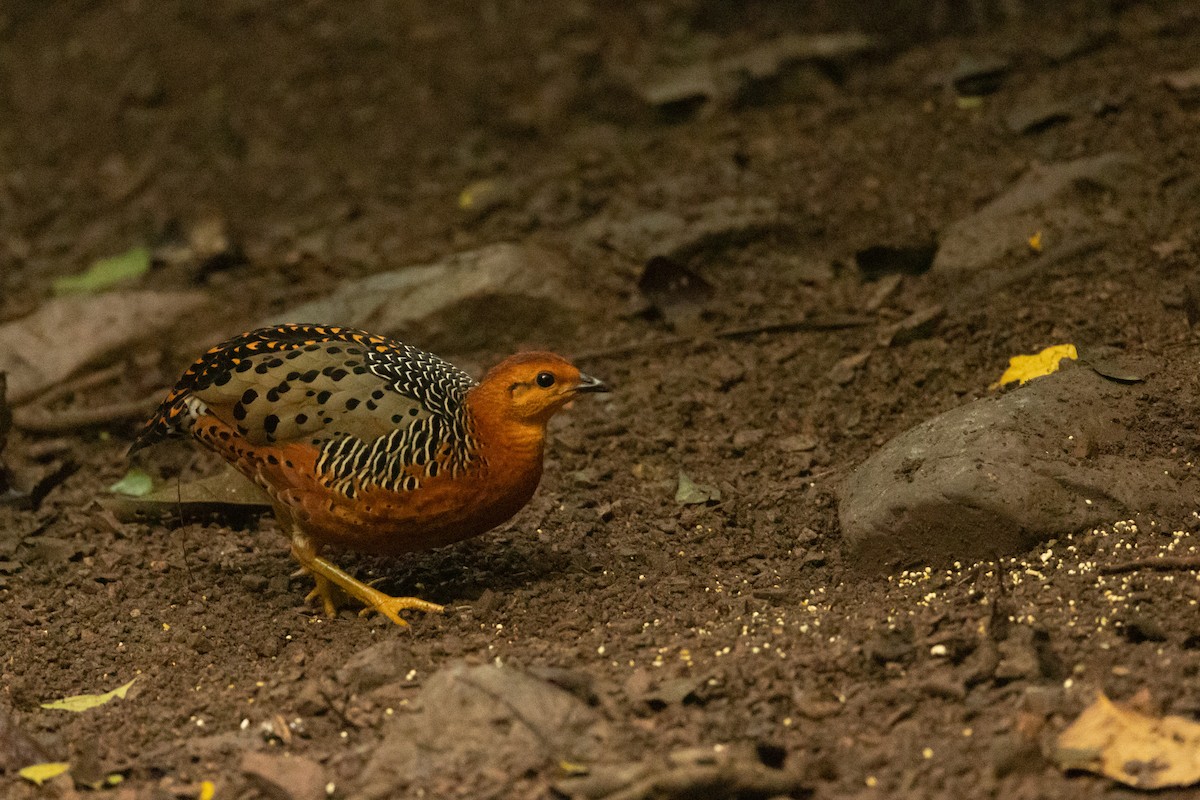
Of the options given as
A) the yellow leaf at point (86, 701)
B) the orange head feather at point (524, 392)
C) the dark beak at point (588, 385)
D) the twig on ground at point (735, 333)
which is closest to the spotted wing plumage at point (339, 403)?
the orange head feather at point (524, 392)

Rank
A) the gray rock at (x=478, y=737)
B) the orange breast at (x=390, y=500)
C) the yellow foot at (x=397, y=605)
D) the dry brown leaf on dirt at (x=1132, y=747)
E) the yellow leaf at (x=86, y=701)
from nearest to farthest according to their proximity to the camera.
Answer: the dry brown leaf on dirt at (x=1132, y=747) < the gray rock at (x=478, y=737) < the yellow leaf at (x=86, y=701) < the orange breast at (x=390, y=500) < the yellow foot at (x=397, y=605)

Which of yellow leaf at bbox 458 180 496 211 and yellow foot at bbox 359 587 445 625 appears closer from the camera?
yellow foot at bbox 359 587 445 625

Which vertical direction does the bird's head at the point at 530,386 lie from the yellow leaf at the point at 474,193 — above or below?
above

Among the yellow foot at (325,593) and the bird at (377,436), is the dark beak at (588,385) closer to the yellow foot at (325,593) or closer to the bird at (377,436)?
the bird at (377,436)

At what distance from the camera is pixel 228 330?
7.52 m

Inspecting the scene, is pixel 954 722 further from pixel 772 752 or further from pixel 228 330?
pixel 228 330

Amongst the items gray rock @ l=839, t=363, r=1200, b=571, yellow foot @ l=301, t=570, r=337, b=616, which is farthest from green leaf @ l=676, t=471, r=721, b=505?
yellow foot @ l=301, t=570, r=337, b=616

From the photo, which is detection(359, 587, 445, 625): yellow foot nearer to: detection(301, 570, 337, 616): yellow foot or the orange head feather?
detection(301, 570, 337, 616): yellow foot

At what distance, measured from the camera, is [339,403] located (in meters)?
4.83

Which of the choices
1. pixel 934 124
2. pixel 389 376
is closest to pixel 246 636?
pixel 389 376

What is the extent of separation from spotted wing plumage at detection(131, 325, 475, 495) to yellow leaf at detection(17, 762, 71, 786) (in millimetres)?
1183

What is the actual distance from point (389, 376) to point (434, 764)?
5.11 ft

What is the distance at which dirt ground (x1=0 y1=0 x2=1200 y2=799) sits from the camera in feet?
13.1

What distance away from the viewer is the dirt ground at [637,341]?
13.1 feet
